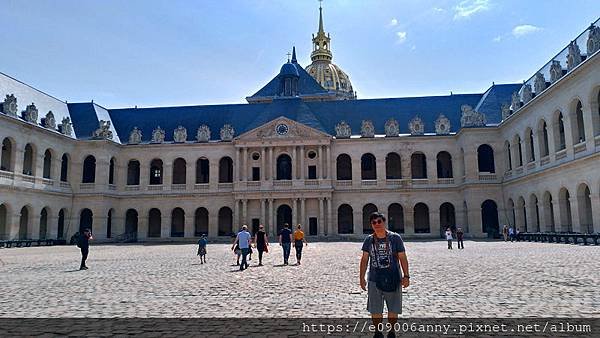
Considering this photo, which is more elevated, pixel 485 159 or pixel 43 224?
pixel 485 159

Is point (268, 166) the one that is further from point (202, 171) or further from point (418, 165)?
point (418, 165)

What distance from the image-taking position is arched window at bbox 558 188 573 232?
34.3 m

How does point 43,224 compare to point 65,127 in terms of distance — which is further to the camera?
point 65,127

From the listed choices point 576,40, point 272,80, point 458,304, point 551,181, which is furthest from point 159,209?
point 458,304

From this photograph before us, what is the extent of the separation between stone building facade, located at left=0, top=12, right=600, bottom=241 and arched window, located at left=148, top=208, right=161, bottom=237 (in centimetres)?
17

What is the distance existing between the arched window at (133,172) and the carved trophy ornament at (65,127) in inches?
308

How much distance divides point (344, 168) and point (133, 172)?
2743cm

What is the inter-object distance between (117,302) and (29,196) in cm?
3983

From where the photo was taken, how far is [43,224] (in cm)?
4797

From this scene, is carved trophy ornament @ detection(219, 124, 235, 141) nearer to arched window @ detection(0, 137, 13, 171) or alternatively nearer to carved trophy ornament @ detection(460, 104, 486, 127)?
arched window @ detection(0, 137, 13, 171)

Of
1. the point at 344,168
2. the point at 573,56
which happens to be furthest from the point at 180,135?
the point at 573,56

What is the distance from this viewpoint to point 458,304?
9539 mm

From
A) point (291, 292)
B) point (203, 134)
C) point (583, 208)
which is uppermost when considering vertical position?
point (203, 134)

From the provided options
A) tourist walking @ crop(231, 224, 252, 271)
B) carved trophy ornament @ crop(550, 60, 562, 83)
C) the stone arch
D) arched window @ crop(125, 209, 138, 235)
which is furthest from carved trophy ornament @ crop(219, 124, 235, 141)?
tourist walking @ crop(231, 224, 252, 271)
